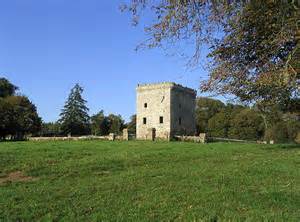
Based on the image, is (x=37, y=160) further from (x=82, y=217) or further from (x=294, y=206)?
(x=294, y=206)

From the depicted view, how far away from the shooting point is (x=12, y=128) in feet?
185

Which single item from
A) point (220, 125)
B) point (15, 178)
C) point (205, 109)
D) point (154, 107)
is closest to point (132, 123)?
point (205, 109)

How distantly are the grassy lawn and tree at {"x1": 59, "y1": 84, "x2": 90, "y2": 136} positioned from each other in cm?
5617

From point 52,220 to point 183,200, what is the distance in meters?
2.97

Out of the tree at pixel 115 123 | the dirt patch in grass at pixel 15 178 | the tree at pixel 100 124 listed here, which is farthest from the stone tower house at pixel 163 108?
the dirt patch in grass at pixel 15 178

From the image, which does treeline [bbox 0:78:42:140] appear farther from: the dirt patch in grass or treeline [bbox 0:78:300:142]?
the dirt patch in grass

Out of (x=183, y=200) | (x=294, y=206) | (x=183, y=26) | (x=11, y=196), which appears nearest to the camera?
(x=183, y=26)

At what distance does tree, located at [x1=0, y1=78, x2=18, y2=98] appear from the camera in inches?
2721

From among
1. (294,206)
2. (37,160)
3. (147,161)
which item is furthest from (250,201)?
(37,160)

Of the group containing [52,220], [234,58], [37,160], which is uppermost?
[234,58]

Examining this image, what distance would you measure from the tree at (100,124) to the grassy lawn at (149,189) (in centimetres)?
6395

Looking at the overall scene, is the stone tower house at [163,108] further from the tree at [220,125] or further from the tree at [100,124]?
the tree at [100,124]

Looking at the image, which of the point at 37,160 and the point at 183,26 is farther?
the point at 37,160

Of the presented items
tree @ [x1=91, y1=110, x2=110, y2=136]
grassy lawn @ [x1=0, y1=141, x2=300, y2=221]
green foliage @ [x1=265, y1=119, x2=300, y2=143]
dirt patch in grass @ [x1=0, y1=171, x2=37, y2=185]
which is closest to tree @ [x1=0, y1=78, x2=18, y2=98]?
tree @ [x1=91, y1=110, x2=110, y2=136]
